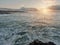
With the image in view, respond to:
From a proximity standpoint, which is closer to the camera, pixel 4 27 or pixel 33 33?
pixel 33 33

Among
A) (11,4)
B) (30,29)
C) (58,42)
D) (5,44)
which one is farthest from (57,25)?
(11,4)

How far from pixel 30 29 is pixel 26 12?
3.35m

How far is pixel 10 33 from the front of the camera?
5996mm

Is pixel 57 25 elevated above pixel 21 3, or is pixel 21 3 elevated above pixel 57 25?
pixel 21 3

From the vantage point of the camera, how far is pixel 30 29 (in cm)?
662

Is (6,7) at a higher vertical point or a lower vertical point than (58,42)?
higher

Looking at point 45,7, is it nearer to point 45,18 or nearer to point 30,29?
point 45,18

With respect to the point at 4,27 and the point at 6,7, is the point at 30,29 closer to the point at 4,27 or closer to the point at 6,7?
the point at 4,27

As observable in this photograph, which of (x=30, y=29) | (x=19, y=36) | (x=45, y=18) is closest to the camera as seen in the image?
(x=19, y=36)

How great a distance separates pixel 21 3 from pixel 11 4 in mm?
730

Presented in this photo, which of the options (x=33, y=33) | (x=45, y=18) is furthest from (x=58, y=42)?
(x=45, y=18)

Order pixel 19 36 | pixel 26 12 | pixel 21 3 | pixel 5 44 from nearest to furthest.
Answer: pixel 5 44 → pixel 19 36 → pixel 21 3 → pixel 26 12

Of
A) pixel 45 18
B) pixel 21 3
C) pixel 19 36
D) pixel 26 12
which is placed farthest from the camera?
pixel 26 12

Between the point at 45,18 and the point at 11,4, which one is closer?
the point at 45,18
